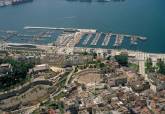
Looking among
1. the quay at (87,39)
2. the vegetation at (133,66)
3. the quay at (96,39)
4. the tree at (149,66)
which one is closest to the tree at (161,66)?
the tree at (149,66)

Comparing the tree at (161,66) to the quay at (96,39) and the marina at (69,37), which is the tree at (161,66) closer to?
the marina at (69,37)

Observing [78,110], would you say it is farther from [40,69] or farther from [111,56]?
[111,56]

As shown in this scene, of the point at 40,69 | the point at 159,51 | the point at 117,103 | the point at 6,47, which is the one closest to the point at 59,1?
the point at 6,47

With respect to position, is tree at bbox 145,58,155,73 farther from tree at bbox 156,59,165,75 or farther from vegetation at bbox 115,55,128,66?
vegetation at bbox 115,55,128,66

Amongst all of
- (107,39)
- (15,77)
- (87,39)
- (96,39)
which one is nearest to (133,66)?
(107,39)

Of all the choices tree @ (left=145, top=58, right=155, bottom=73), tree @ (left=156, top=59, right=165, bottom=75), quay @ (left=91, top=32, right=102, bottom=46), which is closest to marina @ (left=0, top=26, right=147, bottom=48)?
quay @ (left=91, top=32, right=102, bottom=46)

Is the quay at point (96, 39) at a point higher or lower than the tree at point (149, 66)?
lower

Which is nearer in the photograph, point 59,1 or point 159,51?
point 159,51

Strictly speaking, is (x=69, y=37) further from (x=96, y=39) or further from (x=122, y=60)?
(x=122, y=60)

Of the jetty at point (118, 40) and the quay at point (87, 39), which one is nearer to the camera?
the jetty at point (118, 40)

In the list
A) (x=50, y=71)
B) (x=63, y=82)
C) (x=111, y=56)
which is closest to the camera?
(x=63, y=82)

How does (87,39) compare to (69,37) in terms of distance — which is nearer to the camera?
(87,39)
